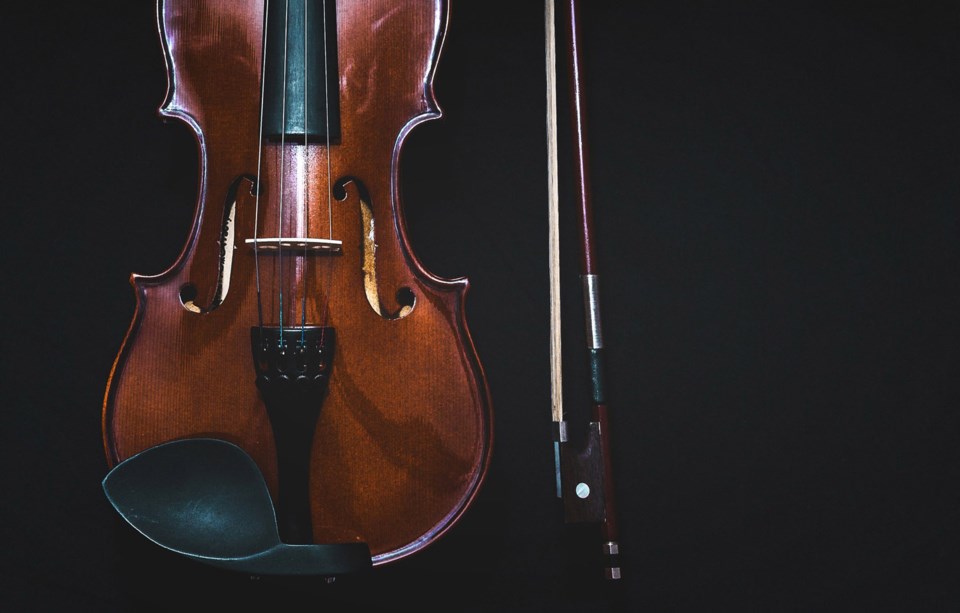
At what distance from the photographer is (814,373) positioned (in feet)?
4.48

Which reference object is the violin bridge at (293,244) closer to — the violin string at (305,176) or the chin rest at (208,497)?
the violin string at (305,176)

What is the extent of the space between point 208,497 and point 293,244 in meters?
0.36

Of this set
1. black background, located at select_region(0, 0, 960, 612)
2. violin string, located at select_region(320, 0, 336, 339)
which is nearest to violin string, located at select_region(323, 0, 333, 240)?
violin string, located at select_region(320, 0, 336, 339)

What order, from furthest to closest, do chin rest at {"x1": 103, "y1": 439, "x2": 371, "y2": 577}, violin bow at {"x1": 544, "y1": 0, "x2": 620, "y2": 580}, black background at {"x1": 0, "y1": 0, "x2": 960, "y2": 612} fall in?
black background at {"x1": 0, "y1": 0, "x2": 960, "y2": 612}
violin bow at {"x1": 544, "y1": 0, "x2": 620, "y2": 580}
chin rest at {"x1": 103, "y1": 439, "x2": 371, "y2": 577}

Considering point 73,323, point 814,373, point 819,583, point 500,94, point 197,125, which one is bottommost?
point 819,583

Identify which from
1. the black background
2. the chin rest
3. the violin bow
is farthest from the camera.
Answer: the black background

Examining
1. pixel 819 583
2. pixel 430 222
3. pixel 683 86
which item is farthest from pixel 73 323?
pixel 819 583

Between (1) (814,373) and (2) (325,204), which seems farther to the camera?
(1) (814,373)

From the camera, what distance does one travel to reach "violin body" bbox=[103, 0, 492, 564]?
102 centimetres

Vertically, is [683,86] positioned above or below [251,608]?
above

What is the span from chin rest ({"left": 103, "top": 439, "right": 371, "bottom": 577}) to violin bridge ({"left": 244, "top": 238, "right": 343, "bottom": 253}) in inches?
10.3

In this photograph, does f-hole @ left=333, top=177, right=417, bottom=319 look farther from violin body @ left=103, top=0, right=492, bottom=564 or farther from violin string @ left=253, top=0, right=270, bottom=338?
violin string @ left=253, top=0, right=270, bottom=338

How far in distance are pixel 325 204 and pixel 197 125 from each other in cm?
21

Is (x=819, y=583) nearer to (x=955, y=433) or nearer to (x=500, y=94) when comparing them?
(x=955, y=433)
